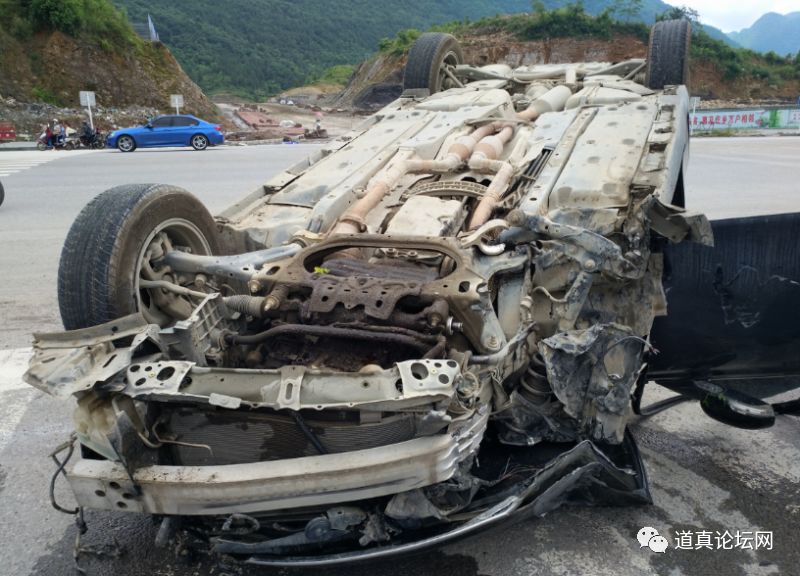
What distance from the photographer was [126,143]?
19.9 m

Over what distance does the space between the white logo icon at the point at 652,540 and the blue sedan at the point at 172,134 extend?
19251 mm

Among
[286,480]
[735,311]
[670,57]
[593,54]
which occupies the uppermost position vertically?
[593,54]

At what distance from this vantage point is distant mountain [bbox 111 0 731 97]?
5941 centimetres

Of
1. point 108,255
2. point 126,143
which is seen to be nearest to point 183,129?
point 126,143

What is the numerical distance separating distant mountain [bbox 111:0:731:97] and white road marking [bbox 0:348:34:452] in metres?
52.0

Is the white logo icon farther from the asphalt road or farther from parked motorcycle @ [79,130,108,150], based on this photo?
parked motorcycle @ [79,130,108,150]

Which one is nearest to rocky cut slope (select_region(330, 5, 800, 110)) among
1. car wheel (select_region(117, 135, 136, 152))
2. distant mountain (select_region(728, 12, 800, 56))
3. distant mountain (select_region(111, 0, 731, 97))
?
distant mountain (select_region(111, 0, 731, 97))

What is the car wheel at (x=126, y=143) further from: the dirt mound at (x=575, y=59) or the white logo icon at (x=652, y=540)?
the white logo icon at (x=652, y=540)

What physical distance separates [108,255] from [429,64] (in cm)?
437

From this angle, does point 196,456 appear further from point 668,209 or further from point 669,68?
point 669,68

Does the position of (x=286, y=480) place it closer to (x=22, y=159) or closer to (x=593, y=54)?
(x=22, y=159)

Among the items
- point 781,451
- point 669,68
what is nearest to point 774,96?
point 669,68

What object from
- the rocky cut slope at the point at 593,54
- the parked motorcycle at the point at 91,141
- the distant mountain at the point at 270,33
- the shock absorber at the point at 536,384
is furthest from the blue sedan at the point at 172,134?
the distant mountain at the point at 270,33

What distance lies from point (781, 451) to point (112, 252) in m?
3.66
